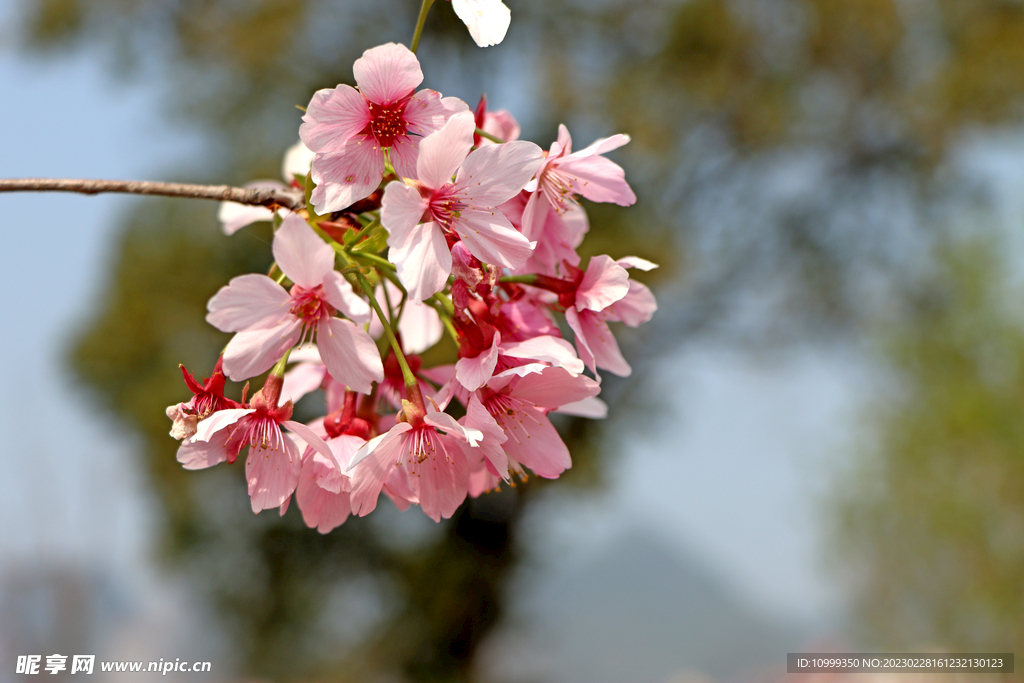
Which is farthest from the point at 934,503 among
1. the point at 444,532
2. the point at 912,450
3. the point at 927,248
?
the point at 444,532

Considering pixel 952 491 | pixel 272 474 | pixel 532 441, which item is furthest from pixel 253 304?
pixel 952 491

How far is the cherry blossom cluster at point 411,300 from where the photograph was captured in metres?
0.51

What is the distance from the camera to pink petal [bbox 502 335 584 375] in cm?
52

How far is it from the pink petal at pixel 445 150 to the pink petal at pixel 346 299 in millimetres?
99

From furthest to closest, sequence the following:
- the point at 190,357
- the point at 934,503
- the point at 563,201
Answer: the point at 190,357
the point at 934,503
the point at 563,201

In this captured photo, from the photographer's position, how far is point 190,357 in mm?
5570

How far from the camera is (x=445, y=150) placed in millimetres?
519

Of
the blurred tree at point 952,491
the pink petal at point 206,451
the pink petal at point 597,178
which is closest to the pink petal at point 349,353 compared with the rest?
the pink petal at point 206,451

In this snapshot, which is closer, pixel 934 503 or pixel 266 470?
pixel 266 470

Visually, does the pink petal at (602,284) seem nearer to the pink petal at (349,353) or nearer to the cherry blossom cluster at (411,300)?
the cherry blossom cluster at (411,300)

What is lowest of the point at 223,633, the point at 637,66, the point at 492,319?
the point at 223,633

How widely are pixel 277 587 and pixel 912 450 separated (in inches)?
190

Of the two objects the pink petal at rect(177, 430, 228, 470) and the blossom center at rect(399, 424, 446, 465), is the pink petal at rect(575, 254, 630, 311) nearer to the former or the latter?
the blossom center at rect(399, 424, 446, 465)

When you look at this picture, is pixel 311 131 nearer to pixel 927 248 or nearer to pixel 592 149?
pixel 592 149
